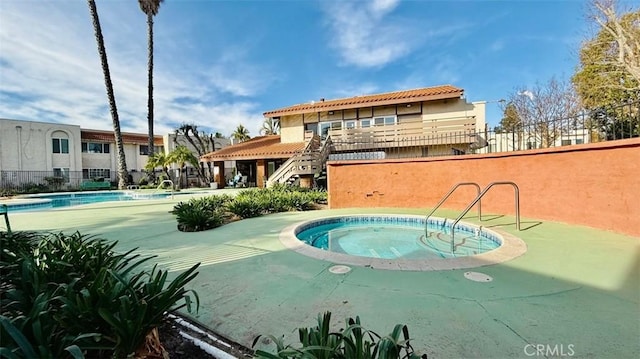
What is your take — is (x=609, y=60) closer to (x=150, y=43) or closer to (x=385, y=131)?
(x=385, y=131)

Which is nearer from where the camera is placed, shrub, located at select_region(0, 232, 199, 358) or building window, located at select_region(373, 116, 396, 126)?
shrub, located at select_region(0, 232, 199, 358)

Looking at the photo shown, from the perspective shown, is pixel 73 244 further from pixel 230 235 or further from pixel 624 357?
pixel 624 357

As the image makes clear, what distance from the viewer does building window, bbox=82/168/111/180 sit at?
100 ft

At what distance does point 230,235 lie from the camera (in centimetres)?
695

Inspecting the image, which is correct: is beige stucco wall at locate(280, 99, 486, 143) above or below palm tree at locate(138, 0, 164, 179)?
below

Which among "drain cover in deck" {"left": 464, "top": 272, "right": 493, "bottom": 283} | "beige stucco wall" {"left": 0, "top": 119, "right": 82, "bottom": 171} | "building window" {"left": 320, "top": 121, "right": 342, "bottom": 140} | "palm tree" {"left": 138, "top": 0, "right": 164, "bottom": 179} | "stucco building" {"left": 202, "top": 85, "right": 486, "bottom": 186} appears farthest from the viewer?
"beige stucco wall" {"left": 0, "top": 119, "right": 82, "bottom": 171}

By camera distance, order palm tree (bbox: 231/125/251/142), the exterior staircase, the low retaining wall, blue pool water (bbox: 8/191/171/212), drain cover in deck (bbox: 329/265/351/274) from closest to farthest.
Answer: drain cover in deck (bbox: 329/265/351/274) < the low retaining wall < the exterior staircase < blue pool water (bbox: 8/191/171/212) < palm tree (bbox: 231/125/251/142)

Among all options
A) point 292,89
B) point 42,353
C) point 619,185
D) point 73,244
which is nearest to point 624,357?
point 42,353

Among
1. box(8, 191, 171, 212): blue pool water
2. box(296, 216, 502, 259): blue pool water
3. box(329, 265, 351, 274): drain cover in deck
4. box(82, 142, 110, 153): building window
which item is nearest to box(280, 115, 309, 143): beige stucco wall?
box(8, 191, 171, 212): blue pool water

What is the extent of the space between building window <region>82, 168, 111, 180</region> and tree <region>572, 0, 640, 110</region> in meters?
43.7

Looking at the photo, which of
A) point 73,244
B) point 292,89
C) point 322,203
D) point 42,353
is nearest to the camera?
point 42,353

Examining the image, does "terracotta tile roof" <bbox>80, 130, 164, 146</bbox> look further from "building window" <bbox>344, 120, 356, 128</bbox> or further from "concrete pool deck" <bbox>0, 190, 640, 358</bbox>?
"concrete pool deck" <bbox>0, 190, 640, 358</bbox>

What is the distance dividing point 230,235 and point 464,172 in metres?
8.23

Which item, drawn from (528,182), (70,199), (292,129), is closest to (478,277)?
(528,182)
